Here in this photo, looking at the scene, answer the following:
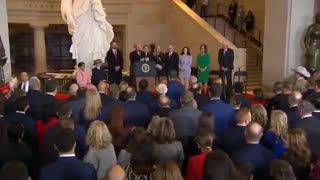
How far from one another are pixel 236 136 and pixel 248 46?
14756mm

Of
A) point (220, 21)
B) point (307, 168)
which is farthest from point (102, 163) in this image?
point (220, 21)

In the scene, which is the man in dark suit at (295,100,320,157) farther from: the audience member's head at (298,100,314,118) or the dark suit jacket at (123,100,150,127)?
the dark suit jacket at (123,100,150,127)

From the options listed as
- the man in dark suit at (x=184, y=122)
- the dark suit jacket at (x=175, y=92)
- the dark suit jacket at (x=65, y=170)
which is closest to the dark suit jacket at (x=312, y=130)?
the man in dark suit at (x=184, y=122)

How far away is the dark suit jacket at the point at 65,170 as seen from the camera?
3617mm

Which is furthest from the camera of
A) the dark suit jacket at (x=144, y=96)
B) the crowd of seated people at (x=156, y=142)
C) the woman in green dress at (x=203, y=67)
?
the woman in green dress at (x=203, y=67)

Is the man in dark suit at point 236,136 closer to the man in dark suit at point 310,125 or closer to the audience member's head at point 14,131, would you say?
the man in dark suit at point 310,125

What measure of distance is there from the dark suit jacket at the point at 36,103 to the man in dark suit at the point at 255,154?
323cm

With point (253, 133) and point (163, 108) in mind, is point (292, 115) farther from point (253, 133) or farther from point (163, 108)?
point (253, 133)

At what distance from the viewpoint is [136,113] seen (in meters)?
6.04

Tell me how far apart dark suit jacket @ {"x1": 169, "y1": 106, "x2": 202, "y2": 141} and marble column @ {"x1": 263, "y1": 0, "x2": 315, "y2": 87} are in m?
7.95

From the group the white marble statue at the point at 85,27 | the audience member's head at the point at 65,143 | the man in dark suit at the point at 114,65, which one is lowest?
the audience member's head at the point at 65,143

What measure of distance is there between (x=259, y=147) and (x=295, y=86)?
409 centimetres

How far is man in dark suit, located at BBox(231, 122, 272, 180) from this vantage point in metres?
4.10

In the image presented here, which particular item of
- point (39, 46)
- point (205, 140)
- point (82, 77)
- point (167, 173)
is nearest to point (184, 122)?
point (205, 140)
